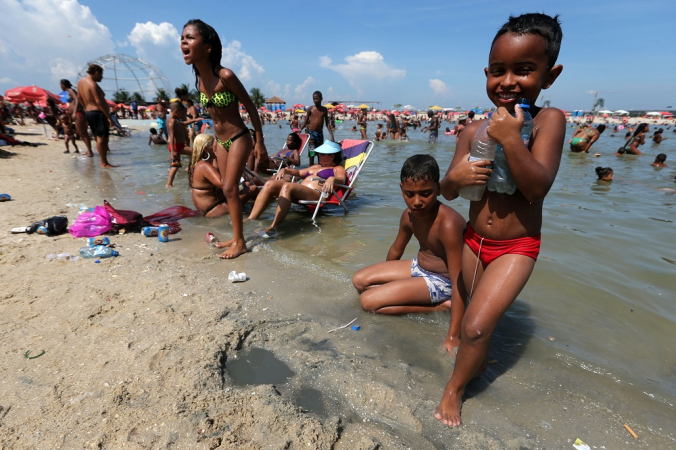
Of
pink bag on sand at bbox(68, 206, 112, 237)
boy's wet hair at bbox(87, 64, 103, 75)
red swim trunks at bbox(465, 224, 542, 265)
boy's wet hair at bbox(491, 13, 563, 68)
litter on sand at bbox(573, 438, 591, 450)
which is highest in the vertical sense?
boy's wet hair at bbox(87, 64, 103, 75)

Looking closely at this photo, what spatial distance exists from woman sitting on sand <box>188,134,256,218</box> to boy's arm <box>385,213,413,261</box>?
263cm

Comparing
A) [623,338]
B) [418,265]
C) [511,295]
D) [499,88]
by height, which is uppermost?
[499,88]


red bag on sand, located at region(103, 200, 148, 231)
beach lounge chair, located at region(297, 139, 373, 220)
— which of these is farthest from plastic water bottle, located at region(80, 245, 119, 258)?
beach lounge chair, located at region(297, 139, 373, 220)

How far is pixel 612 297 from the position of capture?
3127mm

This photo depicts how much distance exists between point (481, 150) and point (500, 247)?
0.52m

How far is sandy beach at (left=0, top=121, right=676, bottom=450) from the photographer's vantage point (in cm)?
158

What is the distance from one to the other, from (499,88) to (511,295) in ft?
3.10

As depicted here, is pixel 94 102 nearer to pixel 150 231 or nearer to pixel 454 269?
pixel 150 231


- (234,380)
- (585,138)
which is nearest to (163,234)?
(234,380)

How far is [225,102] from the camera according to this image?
3.53m

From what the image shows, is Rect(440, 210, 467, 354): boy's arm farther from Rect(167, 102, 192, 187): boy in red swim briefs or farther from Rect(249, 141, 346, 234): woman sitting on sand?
Rect(167, 102, 192, 187): boy in red swim briefs

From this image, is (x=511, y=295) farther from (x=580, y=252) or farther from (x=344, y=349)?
(x=580, y=252)

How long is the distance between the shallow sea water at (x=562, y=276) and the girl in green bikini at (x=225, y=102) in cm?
73

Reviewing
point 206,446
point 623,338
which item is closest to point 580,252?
point 623,338
